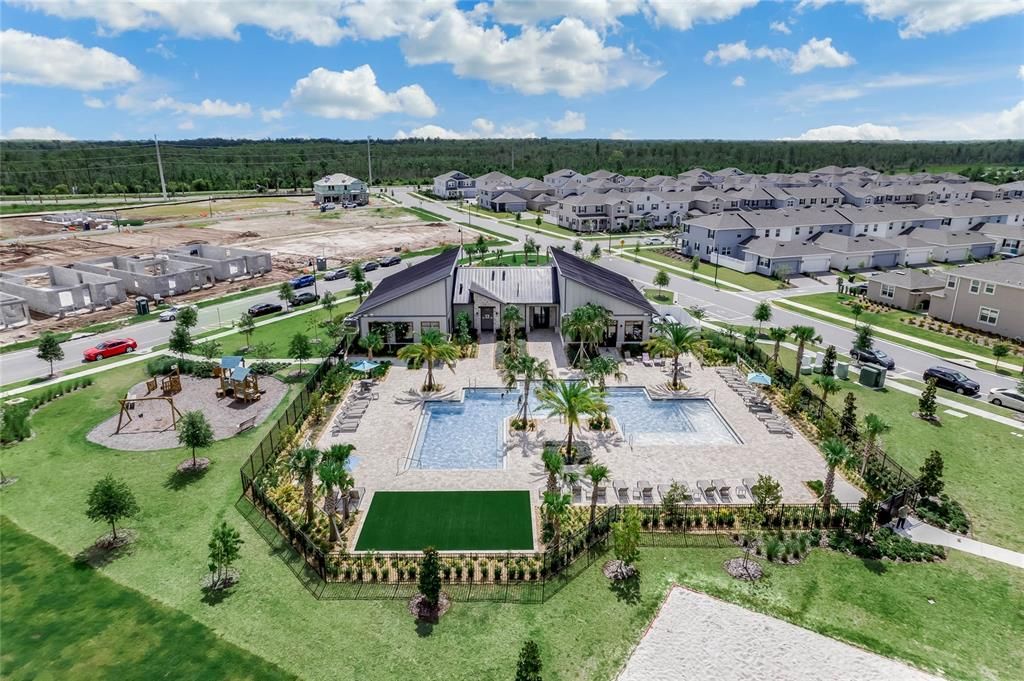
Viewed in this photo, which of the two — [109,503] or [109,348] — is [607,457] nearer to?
[109,503]

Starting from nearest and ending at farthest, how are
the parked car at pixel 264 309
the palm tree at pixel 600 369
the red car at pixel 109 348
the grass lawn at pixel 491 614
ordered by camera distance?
the grass lawn at pixel 491 614
the palm tree at pixel 600 369
the red car at pixel 109 348
the parked car at pixel 264 309

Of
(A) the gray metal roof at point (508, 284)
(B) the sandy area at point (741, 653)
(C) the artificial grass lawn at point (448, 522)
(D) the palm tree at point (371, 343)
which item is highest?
(A) the gray metal roof at point (508, 284)

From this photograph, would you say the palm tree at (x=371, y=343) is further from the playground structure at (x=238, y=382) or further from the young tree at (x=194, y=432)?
the young tree at (x=194, y=432)

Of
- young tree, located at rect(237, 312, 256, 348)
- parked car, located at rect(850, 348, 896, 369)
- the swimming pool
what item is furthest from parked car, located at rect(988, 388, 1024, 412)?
young tree, located at rect(237, 312, 256, 348)

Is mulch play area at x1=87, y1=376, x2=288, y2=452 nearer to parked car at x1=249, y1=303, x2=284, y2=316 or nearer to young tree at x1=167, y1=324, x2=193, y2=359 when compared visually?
young tree at x1=167, y1=324, x2=193, y2=359

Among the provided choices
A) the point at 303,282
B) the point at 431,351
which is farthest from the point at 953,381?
the point at 303,282

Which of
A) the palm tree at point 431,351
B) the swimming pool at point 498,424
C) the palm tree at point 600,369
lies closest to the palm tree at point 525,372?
the swimming pool at point 498,424
